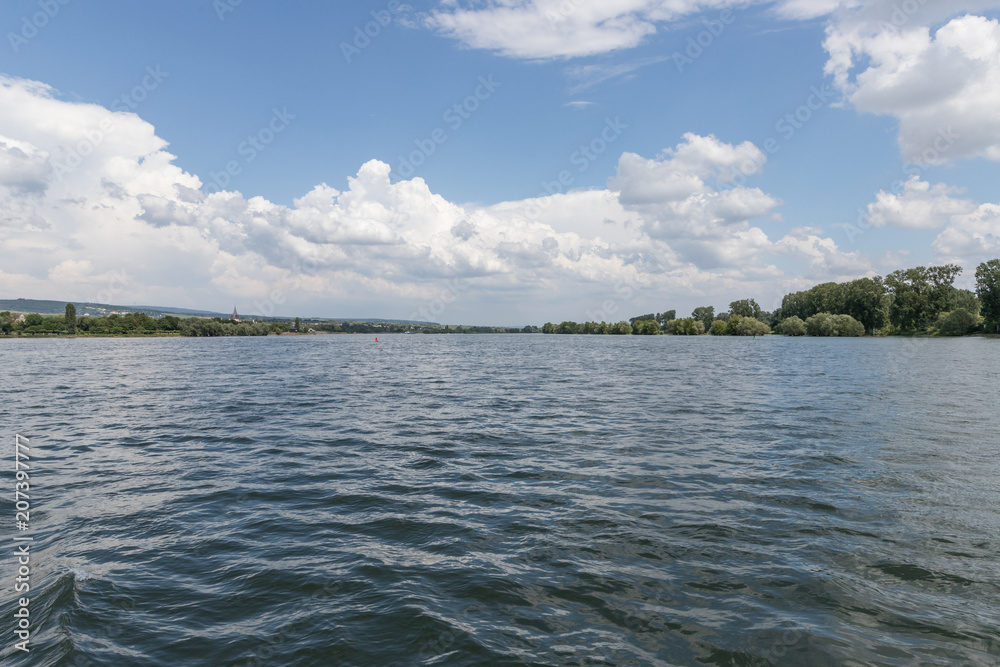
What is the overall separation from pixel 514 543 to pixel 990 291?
623ft

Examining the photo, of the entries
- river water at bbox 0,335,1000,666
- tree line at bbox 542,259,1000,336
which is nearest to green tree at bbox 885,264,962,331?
tree line at bbox 542,259,1000,336

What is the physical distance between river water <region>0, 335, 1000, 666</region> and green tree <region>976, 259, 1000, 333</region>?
538 feet

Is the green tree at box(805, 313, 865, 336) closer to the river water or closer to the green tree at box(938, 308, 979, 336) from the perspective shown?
the green tree at box(938, 308, 979, 336)

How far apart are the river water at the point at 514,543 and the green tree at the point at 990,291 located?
164 m

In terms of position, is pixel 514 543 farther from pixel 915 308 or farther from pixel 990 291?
pixel 915 308

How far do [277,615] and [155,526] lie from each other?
5.57 meters

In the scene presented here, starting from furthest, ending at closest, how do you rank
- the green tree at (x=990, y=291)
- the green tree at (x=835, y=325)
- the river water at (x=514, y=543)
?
the green tree at (x=835, y=325), the green tree at (x=990, y=291), the river water at (x=514, y=543)

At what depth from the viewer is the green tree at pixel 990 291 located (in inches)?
5541

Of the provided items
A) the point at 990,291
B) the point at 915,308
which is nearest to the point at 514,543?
the point at 990,291

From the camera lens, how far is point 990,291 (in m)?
142

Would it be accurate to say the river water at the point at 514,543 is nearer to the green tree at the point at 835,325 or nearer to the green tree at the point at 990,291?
the green tree at the point at 990,291

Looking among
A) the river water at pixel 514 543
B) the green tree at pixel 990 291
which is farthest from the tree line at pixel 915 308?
the river water at pixel 514 543

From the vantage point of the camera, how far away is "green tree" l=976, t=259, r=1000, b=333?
141 m

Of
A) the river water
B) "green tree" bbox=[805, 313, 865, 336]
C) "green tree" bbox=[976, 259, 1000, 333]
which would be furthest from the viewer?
"green tree" bbox=[805, 313, 865, 336]
